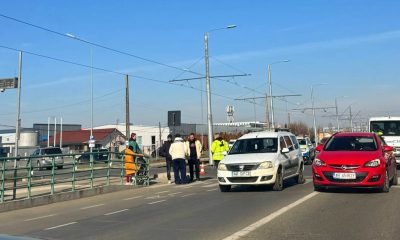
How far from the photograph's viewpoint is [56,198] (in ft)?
Answer: 45.2

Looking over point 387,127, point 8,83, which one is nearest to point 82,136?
point 8,83

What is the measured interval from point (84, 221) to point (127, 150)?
7.97 metres

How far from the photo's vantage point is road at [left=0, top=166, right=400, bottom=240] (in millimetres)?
7973

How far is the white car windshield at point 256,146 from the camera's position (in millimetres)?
14953

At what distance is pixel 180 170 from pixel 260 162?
5.08 metres

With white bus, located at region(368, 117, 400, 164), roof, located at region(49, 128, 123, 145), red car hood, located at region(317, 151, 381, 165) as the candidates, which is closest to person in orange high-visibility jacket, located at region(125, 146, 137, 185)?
red car hood, located at region(317, 151, 381, 165)

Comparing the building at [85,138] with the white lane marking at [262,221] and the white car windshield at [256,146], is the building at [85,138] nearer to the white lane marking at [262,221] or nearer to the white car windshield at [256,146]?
the white car windshield at [256,146]

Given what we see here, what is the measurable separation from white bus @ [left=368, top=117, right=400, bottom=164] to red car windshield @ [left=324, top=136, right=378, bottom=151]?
10.7 m

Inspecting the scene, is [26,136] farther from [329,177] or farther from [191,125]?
[329,177]

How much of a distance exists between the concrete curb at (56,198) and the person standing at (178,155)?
1943 mm

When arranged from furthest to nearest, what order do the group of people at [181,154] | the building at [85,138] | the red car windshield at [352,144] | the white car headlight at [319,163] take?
1. the building at [85,138]
2. the group of people at [181,154]
3. the red car windshield at [352,144]
4. the white car headlight at [319,163]

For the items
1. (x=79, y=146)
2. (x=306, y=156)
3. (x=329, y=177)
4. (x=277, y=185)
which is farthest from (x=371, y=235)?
(x=79, y=146)

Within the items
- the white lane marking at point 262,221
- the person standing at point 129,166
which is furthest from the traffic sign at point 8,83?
the white lane marking at point 262,221

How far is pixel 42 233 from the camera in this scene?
28.1ft
